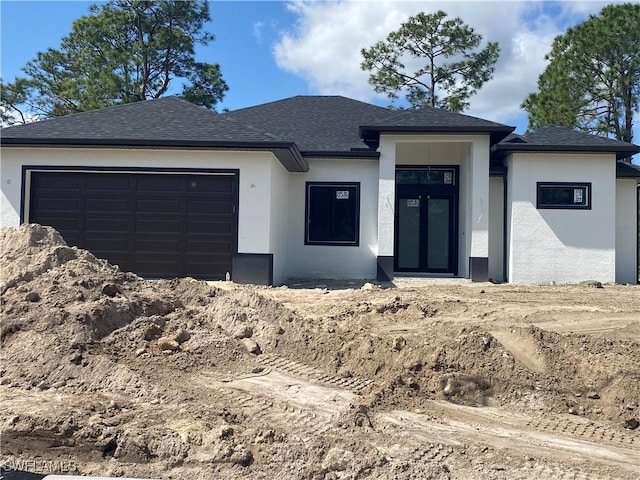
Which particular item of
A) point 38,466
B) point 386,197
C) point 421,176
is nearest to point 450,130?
point 386,197

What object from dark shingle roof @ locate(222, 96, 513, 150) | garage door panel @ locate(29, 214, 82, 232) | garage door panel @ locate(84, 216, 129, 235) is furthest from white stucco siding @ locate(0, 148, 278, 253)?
dark shingle roof @ locate(222, 96, 513, 150)

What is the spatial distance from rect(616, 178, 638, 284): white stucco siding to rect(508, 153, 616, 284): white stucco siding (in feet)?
4.93

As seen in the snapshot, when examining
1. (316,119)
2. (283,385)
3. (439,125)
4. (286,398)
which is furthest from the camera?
(316,119)

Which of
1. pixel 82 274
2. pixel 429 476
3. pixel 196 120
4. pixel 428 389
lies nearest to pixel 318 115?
pixel 196 120

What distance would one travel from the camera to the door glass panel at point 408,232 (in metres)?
15.4

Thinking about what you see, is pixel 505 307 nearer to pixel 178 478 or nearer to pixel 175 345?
pixel 175 345

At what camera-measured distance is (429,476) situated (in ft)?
11.6

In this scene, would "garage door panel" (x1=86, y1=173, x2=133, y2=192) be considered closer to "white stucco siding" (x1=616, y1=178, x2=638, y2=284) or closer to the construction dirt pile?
the construction dirt pile

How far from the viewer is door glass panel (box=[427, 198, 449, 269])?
15359 millimetres

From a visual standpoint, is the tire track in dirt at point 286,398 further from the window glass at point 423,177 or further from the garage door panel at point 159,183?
the window glass at point 423,177

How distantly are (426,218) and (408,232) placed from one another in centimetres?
67

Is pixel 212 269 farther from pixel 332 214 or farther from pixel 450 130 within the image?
pixel 450 130

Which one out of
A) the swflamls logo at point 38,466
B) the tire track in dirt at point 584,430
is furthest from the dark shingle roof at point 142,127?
the swflamls logo at point 38,466

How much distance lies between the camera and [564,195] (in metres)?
13.4
